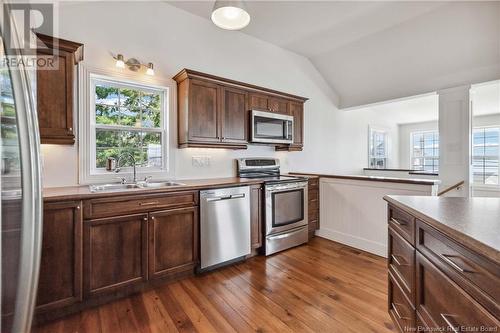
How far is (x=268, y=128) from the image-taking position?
3.50m

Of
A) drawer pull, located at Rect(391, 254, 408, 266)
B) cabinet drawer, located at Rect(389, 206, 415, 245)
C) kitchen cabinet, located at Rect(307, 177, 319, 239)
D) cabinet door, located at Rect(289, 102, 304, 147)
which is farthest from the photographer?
cabinet door, located at Rect(289, 102, 304, 147)

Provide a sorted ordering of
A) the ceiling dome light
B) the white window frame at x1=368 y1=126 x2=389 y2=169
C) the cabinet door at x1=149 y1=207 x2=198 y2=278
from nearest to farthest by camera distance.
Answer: the ceiling dome light
the cabinet door at x1=149 y1=207 x2=198 y2=278
the white window frame at x1=368 y1=126 x2=389 y2=169

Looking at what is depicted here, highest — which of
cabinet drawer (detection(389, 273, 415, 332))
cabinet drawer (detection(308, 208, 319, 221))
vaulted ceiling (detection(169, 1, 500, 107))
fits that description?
vaulted ceiling (detection(169, 1, 500, 107))

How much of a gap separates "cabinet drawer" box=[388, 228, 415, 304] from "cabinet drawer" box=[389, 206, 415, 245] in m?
0.03

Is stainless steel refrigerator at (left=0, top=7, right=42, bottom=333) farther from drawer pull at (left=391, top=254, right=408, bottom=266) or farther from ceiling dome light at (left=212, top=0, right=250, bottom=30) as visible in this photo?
drawer pull at (left=391, top=254, right=408, bottom=266)

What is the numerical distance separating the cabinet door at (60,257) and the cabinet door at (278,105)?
2.66m

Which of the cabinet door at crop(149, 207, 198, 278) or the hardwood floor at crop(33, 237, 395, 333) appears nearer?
the hardwood floor at crop(33, 237, 395, 333)

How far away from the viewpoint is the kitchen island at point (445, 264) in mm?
765

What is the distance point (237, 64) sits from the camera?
3592mm

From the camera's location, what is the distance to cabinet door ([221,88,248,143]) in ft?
10.1

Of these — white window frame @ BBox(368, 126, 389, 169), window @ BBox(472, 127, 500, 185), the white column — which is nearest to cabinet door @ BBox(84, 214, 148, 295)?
the white column

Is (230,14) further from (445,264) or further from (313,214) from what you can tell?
(313,214)

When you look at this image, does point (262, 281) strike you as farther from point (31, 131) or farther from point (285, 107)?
point (285, 107)

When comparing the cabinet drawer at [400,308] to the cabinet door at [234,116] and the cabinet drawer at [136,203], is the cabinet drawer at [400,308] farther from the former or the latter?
the cabinet door at [234,116]
